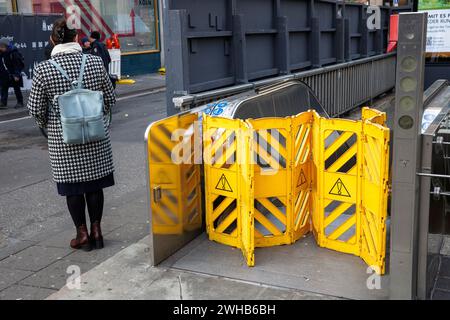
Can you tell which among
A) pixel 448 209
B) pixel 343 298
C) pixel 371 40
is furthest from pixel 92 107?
pixel 371 40

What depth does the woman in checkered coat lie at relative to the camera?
4.73 m

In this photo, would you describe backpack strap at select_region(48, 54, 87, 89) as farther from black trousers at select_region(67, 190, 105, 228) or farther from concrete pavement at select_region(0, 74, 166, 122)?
concrete pavement at select_region(0, 74, 166, 122)

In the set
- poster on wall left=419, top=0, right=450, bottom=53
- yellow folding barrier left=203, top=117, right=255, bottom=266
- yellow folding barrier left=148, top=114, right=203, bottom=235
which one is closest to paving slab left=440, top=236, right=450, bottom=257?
yellow folding barrier left=203, top=117, right=255, bottom=266

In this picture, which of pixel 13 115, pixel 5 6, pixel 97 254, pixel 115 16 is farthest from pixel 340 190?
pixel 115 16

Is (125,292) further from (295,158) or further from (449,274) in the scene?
(449,274)

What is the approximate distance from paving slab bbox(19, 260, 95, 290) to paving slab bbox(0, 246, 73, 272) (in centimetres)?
11

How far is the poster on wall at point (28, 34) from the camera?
1631cm

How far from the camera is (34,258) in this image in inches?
196

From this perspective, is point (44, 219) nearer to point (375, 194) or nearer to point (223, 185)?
point (223, 185)

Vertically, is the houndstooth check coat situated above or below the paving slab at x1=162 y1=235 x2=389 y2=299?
above

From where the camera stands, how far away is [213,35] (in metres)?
7.17

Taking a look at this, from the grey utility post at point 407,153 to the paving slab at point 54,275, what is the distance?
2.54m

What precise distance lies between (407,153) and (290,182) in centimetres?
158

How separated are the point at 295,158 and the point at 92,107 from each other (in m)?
1.86
